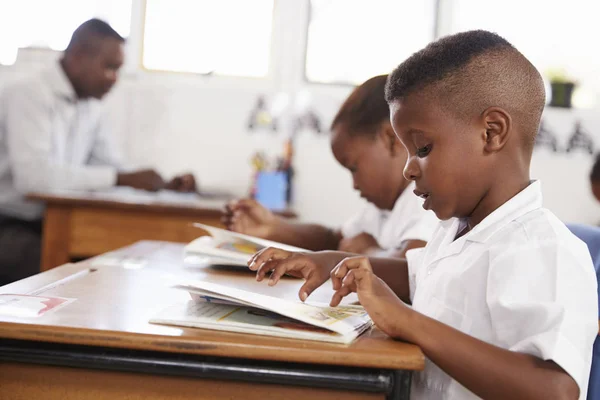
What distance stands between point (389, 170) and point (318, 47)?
99.9 inches

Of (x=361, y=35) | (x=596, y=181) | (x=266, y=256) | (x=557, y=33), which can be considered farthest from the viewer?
(x=361, y=35)

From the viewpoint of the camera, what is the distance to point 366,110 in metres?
1.77

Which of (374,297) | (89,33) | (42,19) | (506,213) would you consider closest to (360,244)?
(506,213)

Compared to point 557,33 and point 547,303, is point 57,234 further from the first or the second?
point 557,33

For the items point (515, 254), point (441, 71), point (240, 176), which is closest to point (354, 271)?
point (515, 254)

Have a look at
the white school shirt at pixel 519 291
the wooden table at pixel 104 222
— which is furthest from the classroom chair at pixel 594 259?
the wooden table at pixel 104 222

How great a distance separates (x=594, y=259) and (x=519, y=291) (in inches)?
14.1

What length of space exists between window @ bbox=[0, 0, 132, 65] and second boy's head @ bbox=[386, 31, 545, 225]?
11.3 ft

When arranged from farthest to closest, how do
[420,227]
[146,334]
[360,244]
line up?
[360,244]
[420,227]
[146,334]

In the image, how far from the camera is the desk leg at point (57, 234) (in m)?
2.61

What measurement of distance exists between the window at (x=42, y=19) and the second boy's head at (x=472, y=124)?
11.3 feet

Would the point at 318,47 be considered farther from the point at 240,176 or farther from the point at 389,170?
the point at 389,170

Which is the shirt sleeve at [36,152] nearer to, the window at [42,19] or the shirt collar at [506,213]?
the window at [42,19]

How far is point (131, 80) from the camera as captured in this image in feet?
13.7
